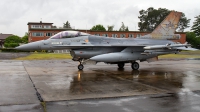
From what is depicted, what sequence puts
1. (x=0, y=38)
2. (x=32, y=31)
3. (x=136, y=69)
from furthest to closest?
(x=0, y=38) → (x=32, y=31) → (x=136, y=69)

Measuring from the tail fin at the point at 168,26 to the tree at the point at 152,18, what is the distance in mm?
70995

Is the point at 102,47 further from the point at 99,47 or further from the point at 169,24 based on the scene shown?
the point at 169,24

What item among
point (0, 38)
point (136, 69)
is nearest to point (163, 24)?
point (136, 69)

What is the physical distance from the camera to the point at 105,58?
12766 mm

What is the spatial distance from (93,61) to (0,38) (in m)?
116

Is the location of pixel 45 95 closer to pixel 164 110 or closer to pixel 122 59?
pixel 164 110

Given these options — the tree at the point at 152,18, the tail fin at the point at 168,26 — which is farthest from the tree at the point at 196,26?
the tail fin at the point at 168,26

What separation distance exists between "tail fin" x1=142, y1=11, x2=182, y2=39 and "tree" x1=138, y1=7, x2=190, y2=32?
70995 mm

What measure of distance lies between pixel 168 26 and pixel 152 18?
7415cm

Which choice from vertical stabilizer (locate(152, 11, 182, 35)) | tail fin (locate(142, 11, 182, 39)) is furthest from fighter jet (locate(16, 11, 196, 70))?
vertical stabilizer (locate(152, 11, 182, 35))

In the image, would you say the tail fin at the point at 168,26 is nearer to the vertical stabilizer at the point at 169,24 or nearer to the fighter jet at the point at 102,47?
the vertical stabilizer at the point at 169,24

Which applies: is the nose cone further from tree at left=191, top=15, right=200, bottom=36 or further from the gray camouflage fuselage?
tree at left=191, top=15, right=200, bottom=36

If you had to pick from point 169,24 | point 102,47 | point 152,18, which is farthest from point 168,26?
point 152,18

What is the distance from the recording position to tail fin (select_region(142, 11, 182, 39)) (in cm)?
1562
